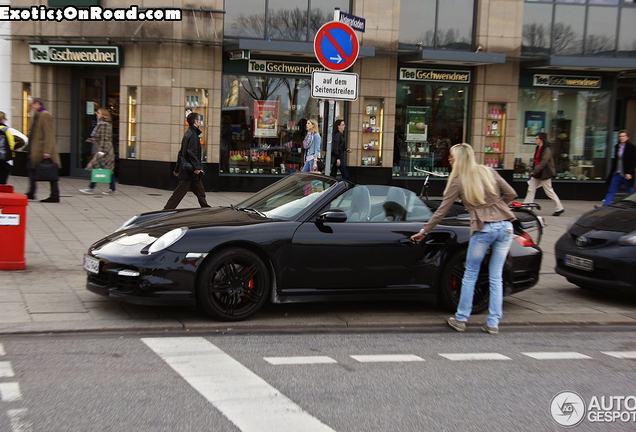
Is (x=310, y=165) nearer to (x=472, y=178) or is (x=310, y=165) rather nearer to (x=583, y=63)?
(x=583, y=63)

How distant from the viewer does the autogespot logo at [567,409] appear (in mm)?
4395

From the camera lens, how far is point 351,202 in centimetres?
688


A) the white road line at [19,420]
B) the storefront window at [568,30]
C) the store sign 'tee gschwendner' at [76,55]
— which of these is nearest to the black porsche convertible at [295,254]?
the white road line at [19,420]

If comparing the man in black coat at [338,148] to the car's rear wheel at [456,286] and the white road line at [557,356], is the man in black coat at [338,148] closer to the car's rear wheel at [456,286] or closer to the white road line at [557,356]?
the car's rear wheel at [456,286]

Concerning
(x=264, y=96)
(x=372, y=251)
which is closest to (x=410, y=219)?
(x=372, y=251)

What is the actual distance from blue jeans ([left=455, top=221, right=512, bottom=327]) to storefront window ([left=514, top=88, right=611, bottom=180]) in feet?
44.6

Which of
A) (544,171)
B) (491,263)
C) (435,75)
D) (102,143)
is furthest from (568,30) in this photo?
(491,263)

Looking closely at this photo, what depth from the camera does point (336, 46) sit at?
347 inches

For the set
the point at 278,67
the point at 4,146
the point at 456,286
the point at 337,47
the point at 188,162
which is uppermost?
the point at 278,67

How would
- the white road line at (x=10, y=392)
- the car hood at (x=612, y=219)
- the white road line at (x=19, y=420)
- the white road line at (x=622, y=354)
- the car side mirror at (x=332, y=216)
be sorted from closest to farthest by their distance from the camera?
the white road line at (x=19, y=420)
the white road line at (x=10, y=392)
the white road line at (x=622, y=354)
the car side mirror at (x=332, y=216)
the car hood at (x=612, y=219)

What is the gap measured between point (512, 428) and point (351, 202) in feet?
10.3

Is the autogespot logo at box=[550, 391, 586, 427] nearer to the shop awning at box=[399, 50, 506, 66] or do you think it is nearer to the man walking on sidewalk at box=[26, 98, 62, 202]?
the man walking on sidewalk at box=[26, 98, 62, 202]

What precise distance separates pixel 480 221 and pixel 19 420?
4124 mm

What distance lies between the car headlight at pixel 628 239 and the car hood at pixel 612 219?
10 cm
